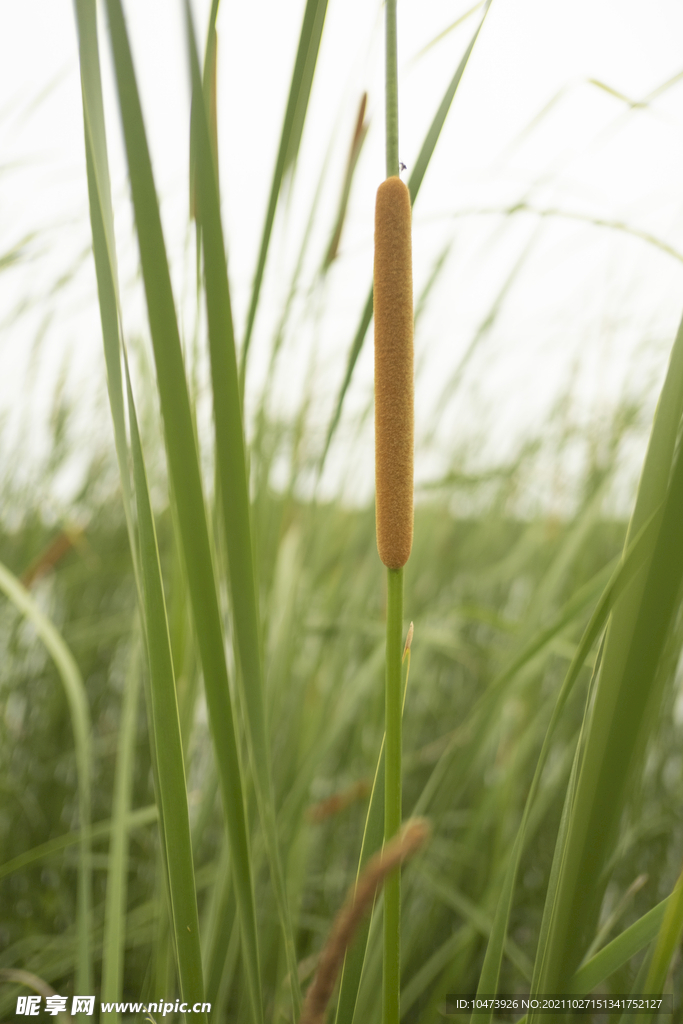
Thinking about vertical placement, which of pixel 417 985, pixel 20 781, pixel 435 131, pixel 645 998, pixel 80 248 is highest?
pixel 80 248

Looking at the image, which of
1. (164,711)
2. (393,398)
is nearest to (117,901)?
(164,711)

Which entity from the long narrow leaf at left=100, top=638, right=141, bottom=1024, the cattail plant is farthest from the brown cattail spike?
the long narrow leaf at left=100, top=638, right=141, bottom=1024

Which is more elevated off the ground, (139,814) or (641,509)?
(641,509)

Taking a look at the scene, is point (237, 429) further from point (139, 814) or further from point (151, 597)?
point (139, 814)

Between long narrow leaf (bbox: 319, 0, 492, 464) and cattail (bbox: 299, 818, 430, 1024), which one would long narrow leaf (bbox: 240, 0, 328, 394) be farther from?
cattail (bbox: 299, 818, 430, 1024)

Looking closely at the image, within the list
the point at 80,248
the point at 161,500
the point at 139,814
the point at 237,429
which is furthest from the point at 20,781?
the point at 237,429

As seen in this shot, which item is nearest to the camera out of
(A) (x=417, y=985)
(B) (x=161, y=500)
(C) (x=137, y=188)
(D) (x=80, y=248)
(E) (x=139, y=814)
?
(C) (x=137, y=188)
